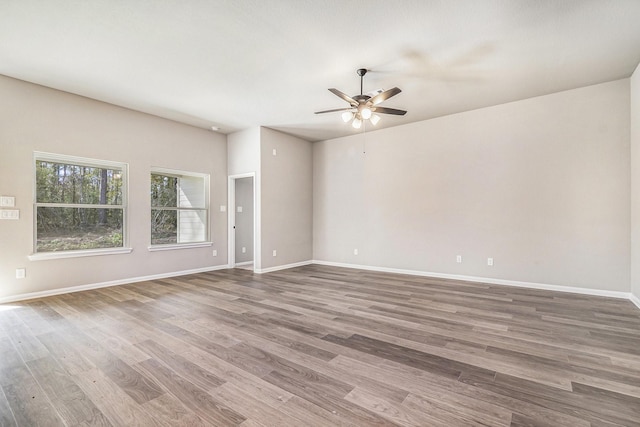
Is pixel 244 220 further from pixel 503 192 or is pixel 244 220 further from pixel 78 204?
pixel 503 192

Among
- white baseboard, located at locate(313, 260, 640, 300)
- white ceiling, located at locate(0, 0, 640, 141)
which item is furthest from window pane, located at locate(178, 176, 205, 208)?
white baseboard, located at locate(313, 260, 640, 300)

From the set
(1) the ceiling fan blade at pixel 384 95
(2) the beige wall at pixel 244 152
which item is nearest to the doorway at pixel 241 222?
(2) the beige wall at pixel 244 152

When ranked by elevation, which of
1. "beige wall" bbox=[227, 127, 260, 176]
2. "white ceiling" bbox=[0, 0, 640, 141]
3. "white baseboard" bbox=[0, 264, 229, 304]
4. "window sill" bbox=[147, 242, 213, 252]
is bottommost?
"white baseboard" bbox=[0, 264, 229, 304]

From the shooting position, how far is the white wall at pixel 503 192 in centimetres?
422

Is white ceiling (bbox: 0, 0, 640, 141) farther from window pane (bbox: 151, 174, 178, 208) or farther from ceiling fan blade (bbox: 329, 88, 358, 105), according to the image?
window pane (bbox: 151, 174, 178, 208)

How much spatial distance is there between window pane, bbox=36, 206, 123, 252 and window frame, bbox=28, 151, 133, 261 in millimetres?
60

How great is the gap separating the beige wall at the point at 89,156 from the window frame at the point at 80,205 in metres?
0.07

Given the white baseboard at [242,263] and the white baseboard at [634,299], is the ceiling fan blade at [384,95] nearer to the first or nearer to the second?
the white baseboard at [634,299]

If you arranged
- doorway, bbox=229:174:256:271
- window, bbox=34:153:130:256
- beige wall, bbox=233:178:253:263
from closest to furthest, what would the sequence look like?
1. window, bbox=34:153:130:256
2. doorway, bbox=229:174:256:271
3. beige wall, bbox=233:178:253:263

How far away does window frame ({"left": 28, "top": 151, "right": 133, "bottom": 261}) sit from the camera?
4.25 m

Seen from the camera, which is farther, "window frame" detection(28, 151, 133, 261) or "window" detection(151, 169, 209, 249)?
"window" detection(151, 169, 209, 249)

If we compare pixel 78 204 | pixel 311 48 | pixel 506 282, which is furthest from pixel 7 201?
pixel 506 282

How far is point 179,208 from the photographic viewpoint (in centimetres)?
602

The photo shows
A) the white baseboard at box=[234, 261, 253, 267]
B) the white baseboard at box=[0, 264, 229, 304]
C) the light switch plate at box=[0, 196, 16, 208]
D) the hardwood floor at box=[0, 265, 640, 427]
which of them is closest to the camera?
the hardwood floor at box=[0, 265, 640, 427]
